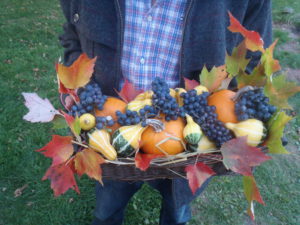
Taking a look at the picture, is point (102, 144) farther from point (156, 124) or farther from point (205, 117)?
point (205, 117)

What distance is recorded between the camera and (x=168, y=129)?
0.78 metres

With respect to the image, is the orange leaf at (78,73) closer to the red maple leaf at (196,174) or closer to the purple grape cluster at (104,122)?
the purple grape cluster at (104,122)

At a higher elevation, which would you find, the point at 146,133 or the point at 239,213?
the point at 146,133

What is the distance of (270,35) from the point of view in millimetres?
1170

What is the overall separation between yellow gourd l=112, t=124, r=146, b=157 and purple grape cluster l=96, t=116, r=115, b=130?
0.03 meters

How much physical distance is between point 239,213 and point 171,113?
169cm

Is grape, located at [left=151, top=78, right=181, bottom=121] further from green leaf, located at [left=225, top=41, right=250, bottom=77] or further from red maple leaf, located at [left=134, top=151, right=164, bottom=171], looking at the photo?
green leaf, located at [left=225, top=41, right=250, bottom=77]

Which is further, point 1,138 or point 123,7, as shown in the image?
point 1,138

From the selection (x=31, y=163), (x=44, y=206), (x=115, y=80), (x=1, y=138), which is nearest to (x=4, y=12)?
(x=1, y=138)

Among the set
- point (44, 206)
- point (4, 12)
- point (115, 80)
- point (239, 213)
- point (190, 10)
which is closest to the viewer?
point (190, 10)

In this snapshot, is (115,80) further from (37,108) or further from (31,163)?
(31,163)

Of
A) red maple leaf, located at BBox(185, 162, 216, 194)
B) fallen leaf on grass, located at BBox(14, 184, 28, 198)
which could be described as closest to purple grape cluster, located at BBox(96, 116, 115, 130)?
red maple leaf, located at BBox(185, 162, 216, 194)

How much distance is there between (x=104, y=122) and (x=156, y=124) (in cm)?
14

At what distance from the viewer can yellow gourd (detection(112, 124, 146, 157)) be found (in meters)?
0.73
